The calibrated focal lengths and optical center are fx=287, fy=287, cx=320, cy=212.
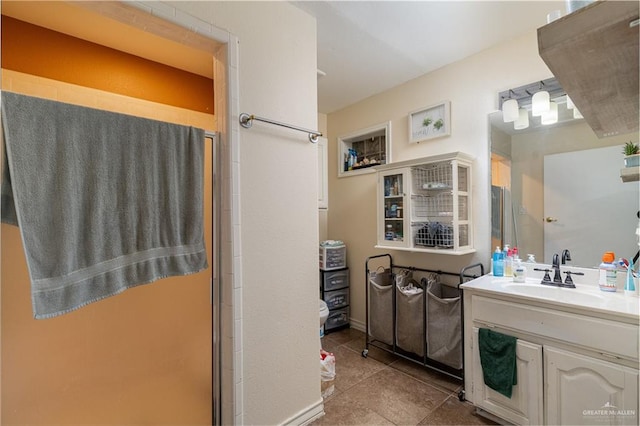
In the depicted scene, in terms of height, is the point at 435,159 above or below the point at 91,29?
below

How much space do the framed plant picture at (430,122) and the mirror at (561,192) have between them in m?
0.34

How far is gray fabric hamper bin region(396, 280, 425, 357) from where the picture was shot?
2.20 meters

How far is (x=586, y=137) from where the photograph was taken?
176 centimetres

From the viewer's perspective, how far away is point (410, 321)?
7.36ft

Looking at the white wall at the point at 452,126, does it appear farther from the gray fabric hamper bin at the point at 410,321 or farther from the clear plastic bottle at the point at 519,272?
the gray fabric hamper bin at the point at 410,321

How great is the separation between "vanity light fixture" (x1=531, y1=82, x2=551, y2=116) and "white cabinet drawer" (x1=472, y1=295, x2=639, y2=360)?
1259 millimetres

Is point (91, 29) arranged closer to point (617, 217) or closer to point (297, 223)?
point (297, 223)

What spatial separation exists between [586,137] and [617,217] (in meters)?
0.51

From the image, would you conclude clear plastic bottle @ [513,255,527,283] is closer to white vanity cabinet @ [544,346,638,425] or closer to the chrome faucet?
the chrome faucet

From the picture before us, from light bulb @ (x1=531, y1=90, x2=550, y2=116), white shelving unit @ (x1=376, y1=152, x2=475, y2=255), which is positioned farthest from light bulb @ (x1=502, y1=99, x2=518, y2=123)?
white shelving unit @ (x1=376, y1=152, x2=475, y2=255)

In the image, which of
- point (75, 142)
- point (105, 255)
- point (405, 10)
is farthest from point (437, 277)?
point (75, 142)

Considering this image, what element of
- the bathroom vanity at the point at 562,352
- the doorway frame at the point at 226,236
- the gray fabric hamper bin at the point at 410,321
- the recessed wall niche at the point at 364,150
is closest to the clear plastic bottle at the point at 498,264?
the bathroom vanity at the point at 562,352

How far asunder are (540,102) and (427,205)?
3.33 ft

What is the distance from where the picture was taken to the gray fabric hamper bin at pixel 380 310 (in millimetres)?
2387
